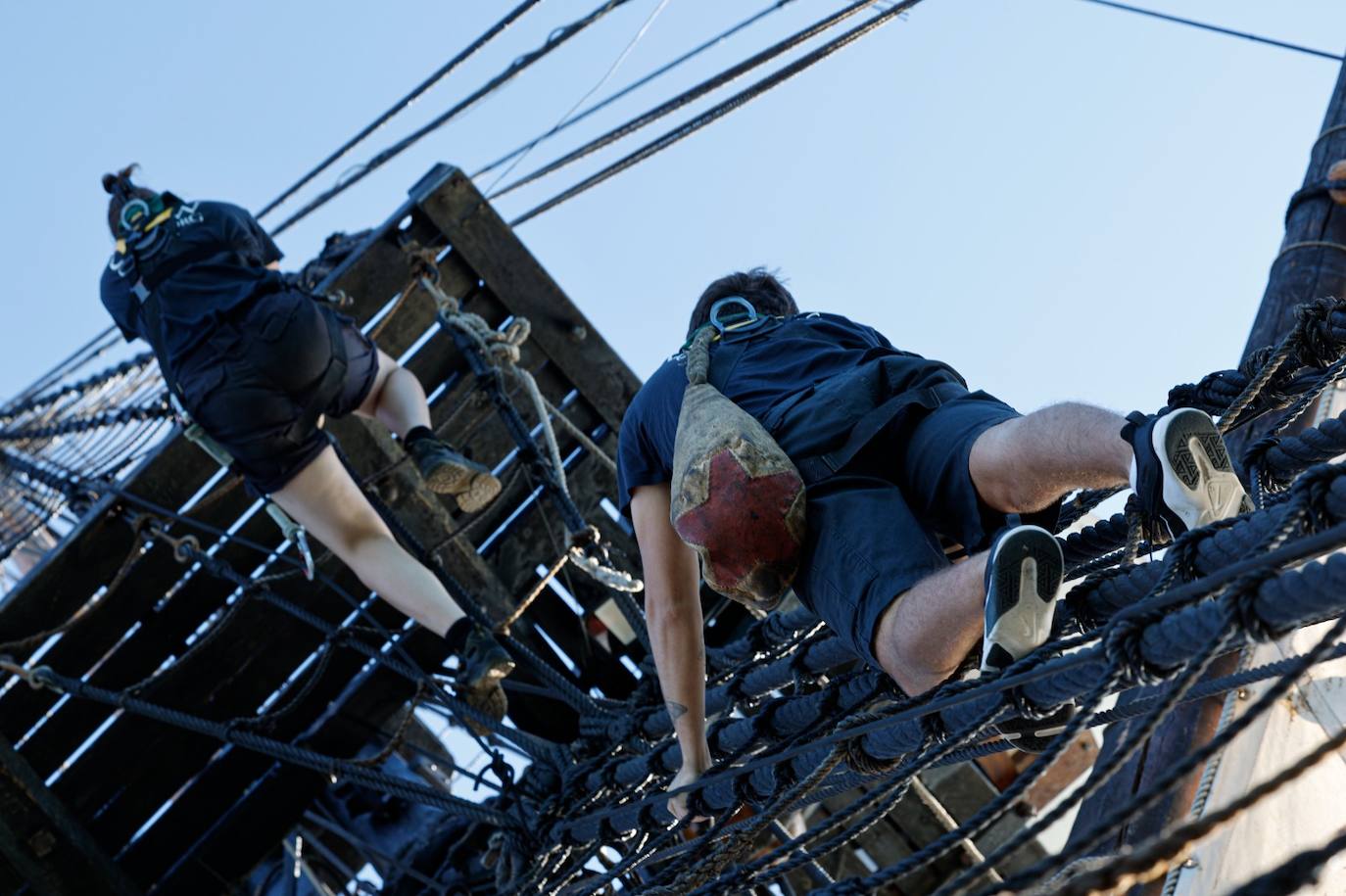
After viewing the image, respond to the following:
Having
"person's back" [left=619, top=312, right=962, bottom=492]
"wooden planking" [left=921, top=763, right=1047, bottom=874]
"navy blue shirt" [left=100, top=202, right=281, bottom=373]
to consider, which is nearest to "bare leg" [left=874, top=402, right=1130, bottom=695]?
"person's back" [left=619, top=312, right=962, bottom=492]

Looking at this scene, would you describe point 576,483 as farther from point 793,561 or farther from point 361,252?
point 793,561

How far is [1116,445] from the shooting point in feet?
8.45

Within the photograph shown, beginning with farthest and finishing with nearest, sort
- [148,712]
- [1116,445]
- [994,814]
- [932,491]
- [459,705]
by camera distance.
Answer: [148,712], [459,705], [932,491], [1116,445], [994,814]

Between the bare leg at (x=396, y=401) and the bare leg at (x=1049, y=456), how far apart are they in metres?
3.13

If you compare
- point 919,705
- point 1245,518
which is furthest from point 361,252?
point 1245,518

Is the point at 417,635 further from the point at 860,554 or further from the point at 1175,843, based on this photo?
the point at 1175,843

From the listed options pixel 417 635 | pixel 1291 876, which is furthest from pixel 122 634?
pixel 1291 876

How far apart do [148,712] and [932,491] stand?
372 centimetres

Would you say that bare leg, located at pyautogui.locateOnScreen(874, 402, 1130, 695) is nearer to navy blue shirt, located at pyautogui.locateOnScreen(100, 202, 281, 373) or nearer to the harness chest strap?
the harness chest strap

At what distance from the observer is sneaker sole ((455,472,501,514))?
5461 millimetres

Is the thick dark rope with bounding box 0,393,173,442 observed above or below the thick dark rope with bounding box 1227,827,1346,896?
above

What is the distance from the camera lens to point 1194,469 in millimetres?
2443

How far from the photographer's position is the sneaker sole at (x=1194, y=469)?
241cm

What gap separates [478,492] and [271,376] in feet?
2.47
